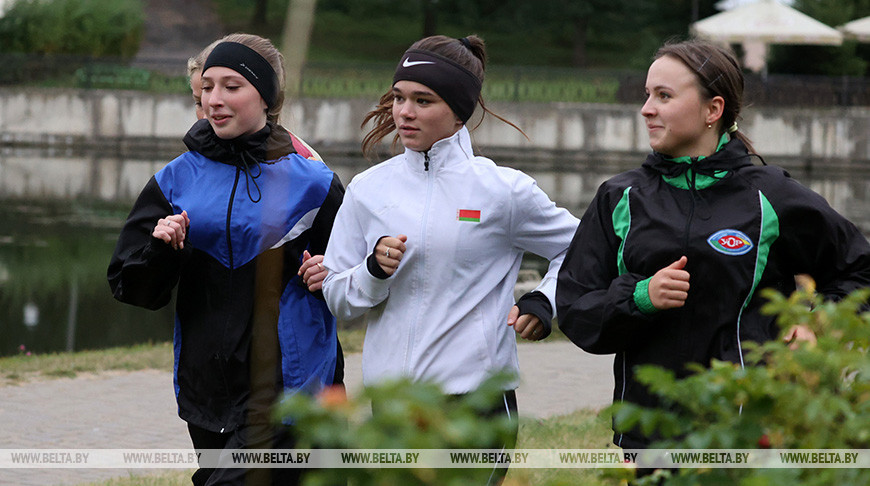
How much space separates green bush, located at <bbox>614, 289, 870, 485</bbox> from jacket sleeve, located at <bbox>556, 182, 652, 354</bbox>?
4.07 ft

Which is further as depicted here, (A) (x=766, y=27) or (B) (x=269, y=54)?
(A) (x=766, y=27)

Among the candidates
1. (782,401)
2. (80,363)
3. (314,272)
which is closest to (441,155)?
(314,272)

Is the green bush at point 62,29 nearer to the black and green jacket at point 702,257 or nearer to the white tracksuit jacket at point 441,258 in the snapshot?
the white tracksuit jacket at point 441,258

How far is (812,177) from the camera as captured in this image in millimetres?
27875

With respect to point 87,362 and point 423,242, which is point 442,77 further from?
point 87,362

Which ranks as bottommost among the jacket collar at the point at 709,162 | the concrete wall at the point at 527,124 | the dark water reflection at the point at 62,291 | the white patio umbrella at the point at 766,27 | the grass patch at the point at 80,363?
the concrete wall at the point at 527,124

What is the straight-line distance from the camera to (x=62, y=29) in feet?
119

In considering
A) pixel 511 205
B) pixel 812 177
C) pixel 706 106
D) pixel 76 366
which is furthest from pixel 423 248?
pixel 812 177

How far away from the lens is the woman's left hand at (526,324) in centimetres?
356

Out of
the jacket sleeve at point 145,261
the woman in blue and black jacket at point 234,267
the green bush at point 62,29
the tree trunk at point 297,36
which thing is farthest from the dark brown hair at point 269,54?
the green bush at point 62,29

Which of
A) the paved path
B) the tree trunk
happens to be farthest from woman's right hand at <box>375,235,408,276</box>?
the paved path

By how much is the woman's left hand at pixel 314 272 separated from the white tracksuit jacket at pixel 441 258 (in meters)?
0.04

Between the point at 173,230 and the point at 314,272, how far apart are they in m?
0.47

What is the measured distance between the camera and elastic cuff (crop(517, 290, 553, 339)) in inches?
142
